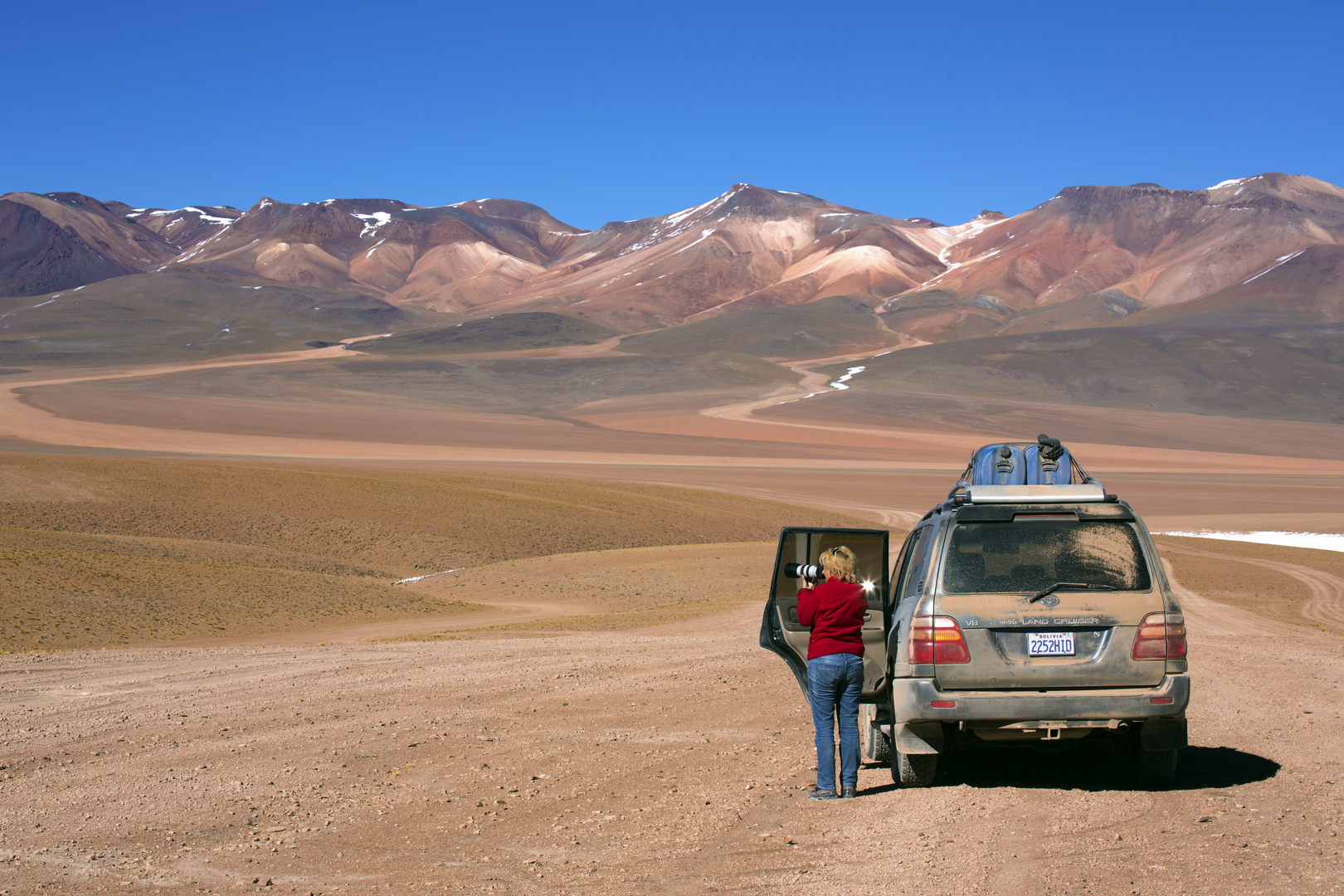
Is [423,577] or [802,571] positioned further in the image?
[423,577]

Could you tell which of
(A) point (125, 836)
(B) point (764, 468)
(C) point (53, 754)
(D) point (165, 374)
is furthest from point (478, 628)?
(D) point (165, 374)

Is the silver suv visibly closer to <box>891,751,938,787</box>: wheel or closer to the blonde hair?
<box>891,751,938,787</box>: wheel

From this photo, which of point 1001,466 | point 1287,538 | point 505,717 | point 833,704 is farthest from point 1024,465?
point 1287,538

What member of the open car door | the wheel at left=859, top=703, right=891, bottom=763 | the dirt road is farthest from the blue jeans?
the wheel at left=859, top=703, right=891, bottom=763

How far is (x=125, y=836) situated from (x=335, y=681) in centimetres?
458

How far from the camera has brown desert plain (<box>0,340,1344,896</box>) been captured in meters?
5.42

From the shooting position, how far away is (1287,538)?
3697 centimetres

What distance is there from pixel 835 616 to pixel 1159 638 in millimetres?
1751

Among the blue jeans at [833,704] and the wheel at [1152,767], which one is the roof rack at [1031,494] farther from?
the wheel at [1152,767]

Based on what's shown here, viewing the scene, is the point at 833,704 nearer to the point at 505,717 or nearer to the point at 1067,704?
the point at 1067,704

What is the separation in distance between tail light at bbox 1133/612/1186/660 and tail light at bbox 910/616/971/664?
3.09 ft

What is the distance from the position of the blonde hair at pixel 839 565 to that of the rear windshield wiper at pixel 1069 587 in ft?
3.37

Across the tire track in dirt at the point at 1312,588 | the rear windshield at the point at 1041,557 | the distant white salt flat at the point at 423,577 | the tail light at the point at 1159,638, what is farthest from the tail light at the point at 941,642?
the distant white salt flat at the point at 423,577

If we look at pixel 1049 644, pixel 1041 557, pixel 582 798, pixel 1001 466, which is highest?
pixel 1001 466
